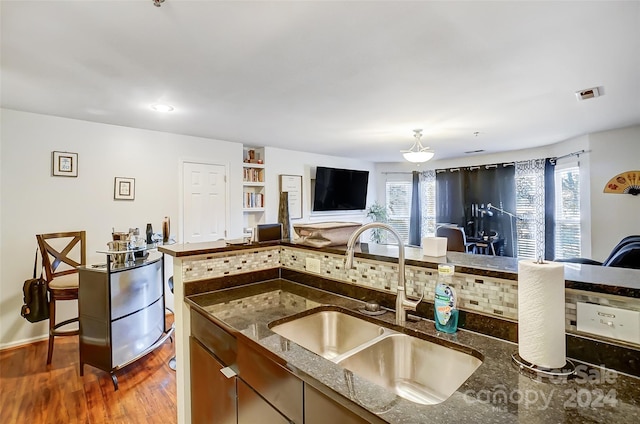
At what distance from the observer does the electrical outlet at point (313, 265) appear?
1.60 m

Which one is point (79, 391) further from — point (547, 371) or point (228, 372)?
point (547, 371)

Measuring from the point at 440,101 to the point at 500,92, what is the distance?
1.56 ft

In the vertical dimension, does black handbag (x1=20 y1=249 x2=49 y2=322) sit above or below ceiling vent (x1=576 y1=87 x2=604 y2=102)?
below

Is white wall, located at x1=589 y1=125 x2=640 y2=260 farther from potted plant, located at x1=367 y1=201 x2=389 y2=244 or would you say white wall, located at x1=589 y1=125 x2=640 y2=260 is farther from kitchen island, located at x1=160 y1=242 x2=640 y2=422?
kitchen island, located at x1=160 y1=242 x2=640 y2=422

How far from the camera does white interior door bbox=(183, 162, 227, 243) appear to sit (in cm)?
402

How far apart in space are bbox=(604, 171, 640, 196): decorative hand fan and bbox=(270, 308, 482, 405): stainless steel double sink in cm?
435

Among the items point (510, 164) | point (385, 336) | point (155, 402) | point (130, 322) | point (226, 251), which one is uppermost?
point (510, 164)

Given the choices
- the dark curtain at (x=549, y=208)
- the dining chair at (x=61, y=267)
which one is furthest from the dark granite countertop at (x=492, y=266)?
the dark curtain at (x=549, y=208)

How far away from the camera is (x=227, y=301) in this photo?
4.55ft

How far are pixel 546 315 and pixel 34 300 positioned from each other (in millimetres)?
3468

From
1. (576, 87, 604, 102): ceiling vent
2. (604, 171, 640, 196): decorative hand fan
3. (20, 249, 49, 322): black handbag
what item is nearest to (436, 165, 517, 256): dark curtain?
(604, 171, 640, 196): decorative hand fan

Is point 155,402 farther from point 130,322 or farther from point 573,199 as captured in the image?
point 573,199

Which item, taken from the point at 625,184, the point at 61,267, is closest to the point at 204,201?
the point at 61,267

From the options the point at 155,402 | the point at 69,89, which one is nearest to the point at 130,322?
the point at 155,402
